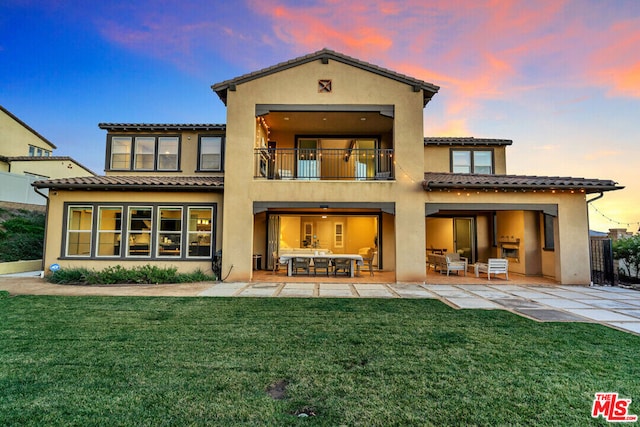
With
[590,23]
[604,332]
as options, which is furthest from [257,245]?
[590,23]

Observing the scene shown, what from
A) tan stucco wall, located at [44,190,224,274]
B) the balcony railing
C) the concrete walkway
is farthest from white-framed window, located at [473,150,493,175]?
tan stucco wall, located at [44,190,224,274]

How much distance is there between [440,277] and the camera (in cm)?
1227

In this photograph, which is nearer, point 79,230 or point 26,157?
point 79,230

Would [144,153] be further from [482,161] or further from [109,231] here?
[482,161]

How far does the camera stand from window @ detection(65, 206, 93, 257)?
11.5 metres

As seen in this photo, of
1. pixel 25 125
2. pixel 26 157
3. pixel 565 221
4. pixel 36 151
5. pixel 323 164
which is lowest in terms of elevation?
pixel 565 221

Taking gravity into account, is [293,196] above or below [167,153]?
below

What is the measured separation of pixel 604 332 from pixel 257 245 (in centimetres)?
1198

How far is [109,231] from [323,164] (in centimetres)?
933

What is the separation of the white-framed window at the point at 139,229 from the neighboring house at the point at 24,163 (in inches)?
589

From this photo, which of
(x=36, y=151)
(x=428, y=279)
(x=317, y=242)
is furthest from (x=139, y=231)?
(x=36, y=151)

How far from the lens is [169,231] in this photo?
11.6 metres

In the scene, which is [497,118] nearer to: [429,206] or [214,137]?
[429,206]

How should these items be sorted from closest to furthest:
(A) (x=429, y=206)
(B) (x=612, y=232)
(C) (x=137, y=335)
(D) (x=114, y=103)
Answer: (C) (x=137, y=335)
(A) (x=429, y=206)
(B) (x=612, y=232)
(D) (x=114, y=103)
